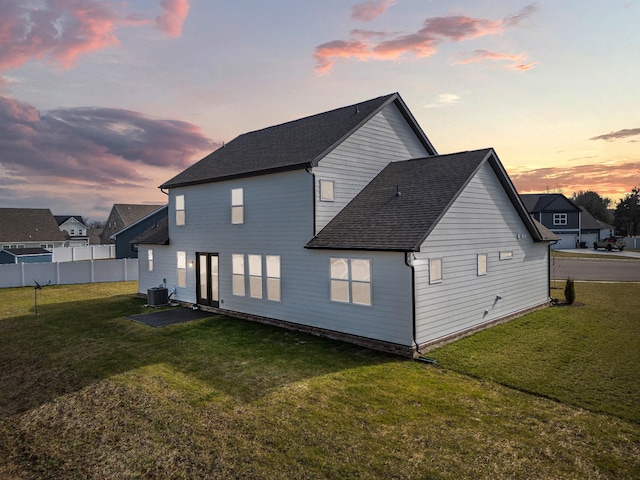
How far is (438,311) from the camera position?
11.0 meters

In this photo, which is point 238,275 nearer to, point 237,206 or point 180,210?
point 237,206

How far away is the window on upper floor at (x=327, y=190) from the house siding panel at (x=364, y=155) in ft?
0.42

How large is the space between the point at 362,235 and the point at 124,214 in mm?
51507

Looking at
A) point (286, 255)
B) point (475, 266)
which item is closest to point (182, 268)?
point (286, 255)

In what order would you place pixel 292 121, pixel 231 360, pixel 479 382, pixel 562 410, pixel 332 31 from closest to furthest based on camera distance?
pixel 562 410 < pixel 479 382 < pixel 231 360 < pixel 332 31 < pixel 292 121

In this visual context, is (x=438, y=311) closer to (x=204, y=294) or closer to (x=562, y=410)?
(x=562, y=410)

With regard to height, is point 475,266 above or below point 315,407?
above

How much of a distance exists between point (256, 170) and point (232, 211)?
2.30 metres

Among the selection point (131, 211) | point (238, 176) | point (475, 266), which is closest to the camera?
point (475, 266)

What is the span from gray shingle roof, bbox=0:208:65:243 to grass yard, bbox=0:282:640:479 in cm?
4873

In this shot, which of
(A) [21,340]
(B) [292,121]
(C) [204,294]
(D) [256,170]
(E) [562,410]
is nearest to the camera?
(E) [562,410]

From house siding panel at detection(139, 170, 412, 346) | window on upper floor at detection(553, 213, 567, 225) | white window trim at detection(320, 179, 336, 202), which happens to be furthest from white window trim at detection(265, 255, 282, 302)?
window on upper floor at detection(553, 213, 567, 225)

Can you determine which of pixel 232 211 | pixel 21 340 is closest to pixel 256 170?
pixel 232 211

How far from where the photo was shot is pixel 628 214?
75.1 metres
